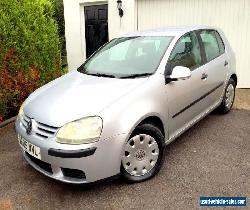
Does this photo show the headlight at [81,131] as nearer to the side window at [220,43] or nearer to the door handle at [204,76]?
the door handle at [204,76]

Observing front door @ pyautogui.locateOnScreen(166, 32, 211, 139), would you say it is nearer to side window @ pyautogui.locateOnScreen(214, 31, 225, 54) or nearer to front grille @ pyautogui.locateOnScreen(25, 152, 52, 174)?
side window @ pyautogui.locateOnScreen(214, 31, 225, 54)

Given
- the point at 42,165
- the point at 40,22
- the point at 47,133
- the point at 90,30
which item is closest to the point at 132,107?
the point at 47,133

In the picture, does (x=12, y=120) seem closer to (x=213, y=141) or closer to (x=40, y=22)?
(x=40, y=22)

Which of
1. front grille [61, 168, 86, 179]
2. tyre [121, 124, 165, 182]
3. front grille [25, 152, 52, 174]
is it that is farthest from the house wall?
front grille [61, 168, 86, 179]

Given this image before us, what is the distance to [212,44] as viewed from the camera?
488cm

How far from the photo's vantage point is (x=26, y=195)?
134 inches

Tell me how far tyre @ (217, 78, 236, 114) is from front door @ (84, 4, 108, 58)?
472cm

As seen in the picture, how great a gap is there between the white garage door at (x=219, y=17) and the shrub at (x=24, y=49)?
261 centimetres

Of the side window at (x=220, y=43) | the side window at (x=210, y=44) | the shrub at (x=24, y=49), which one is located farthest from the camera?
the shrub at (x=24, y=49)

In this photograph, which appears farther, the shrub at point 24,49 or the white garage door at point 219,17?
the white garage door at point 219,17

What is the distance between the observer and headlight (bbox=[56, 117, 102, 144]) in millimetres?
2977

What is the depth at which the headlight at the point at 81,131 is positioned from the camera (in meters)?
2.98

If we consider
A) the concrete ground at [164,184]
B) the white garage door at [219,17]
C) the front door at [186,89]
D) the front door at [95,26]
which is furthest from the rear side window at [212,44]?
the front door at [95,26]

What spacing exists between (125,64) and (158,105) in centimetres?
78
